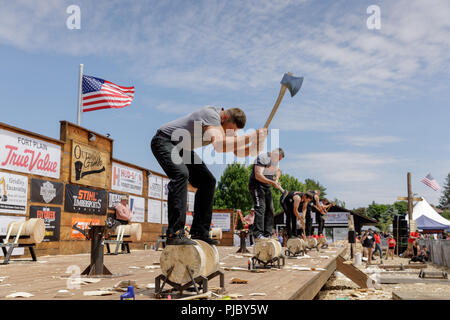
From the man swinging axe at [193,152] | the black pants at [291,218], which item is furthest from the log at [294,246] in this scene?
the man swinging axe at [193,152]

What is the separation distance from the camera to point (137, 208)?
1939 cm

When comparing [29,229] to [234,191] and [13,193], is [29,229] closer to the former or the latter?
[13,193]

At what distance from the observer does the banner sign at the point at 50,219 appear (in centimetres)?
1292

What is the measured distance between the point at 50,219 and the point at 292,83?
1122 cm

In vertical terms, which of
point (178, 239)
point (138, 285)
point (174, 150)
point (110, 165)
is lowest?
point (138, 285)

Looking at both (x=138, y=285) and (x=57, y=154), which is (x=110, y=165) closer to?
(x=57, y=154)

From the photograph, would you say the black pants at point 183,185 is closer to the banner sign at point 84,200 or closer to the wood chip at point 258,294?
the wood chip at point 258,294

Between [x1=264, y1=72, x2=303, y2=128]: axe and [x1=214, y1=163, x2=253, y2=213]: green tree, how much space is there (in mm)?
50312

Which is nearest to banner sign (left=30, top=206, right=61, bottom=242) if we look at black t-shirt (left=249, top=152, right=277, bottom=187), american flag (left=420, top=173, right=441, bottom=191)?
black t-shirt (left=249, top=152, right=277, bottom=187)

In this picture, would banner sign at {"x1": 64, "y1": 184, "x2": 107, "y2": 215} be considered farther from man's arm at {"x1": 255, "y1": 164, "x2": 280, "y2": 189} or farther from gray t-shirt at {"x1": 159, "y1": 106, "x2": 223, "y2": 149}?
gray t-shirt at {"x1": 159, "y1": 106, "x2": 223, "y2": 149}

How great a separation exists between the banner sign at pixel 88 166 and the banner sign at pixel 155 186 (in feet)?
13.5

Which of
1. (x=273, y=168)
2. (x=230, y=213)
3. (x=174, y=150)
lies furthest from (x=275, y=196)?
(x=174, y=150)

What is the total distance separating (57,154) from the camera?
1384cm
